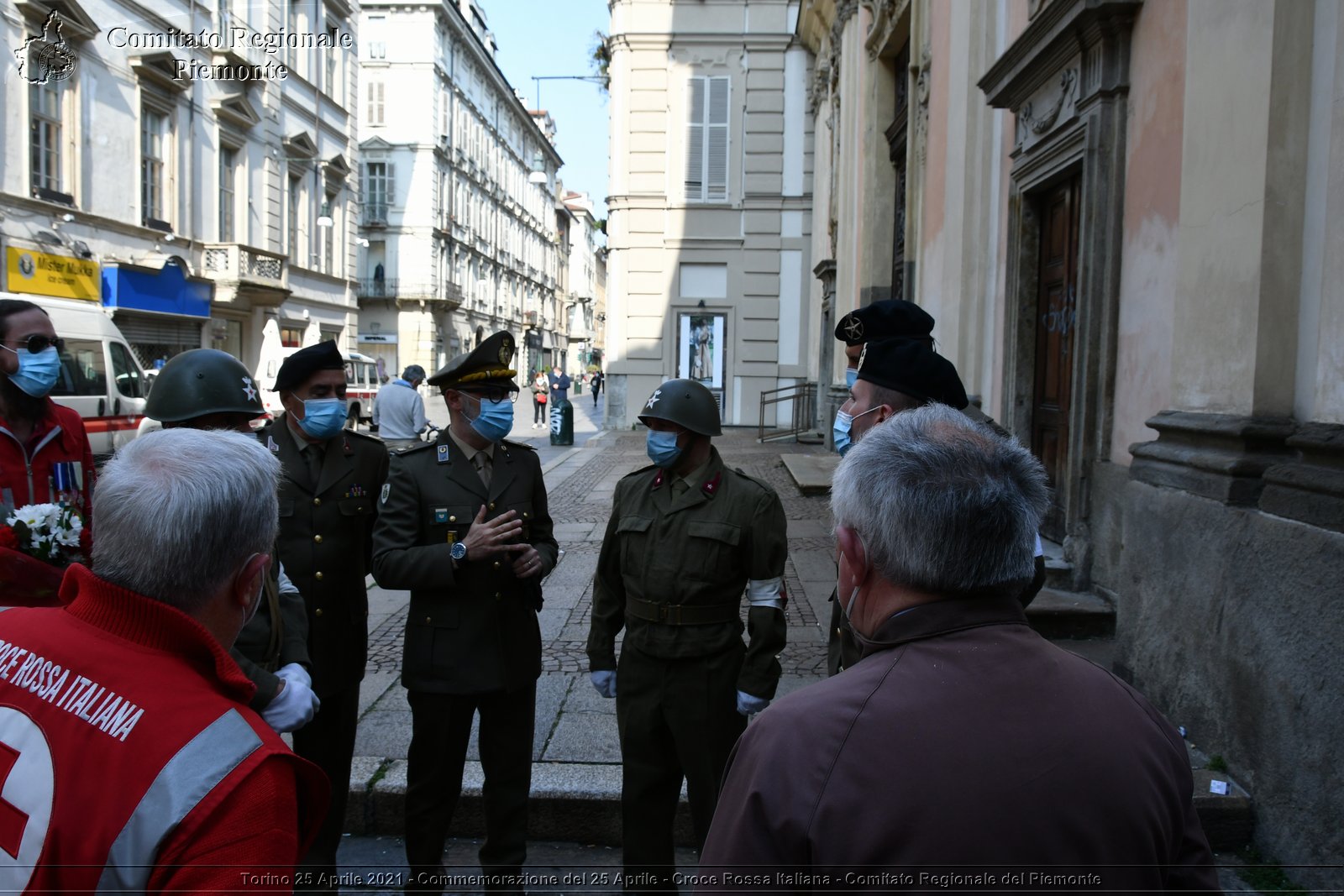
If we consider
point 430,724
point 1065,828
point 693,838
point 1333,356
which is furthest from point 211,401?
point 1333,356

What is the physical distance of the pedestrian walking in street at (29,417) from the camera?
3.67m

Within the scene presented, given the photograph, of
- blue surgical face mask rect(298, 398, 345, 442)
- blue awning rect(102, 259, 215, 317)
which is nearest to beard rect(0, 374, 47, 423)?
blue surgical face mask rect(298, 398, 345, 442)

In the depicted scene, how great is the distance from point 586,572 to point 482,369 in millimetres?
4946

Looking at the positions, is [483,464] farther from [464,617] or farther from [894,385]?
[894,385]

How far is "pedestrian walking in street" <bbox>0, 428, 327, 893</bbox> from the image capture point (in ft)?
4.16

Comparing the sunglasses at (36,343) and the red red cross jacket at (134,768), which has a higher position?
the sunglasses at (36,343)

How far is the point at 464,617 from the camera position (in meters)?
3.45

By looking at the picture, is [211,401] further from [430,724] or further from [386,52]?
[386,52]

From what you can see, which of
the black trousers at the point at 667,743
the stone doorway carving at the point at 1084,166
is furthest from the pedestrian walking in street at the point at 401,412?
the black trousers at the point at 667,743

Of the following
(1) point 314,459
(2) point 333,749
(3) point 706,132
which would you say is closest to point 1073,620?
(2) point 333,749

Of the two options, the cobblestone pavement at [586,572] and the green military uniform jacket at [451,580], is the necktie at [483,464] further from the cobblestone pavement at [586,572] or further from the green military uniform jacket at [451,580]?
the cobblestone pavement at [586,572]

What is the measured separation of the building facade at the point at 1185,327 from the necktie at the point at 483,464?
2880 millimetres

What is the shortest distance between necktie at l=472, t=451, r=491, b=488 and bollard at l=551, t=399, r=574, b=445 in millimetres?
16254

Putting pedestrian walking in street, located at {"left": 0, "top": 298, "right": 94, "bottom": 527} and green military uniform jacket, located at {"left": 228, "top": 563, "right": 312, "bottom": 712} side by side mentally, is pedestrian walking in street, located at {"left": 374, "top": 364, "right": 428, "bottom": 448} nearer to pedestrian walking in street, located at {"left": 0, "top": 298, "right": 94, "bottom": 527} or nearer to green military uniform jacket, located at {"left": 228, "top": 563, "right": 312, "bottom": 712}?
pedestrian walking in street, located at {"left": 0, "top": 298, "right": 94, "bottom": 527}
